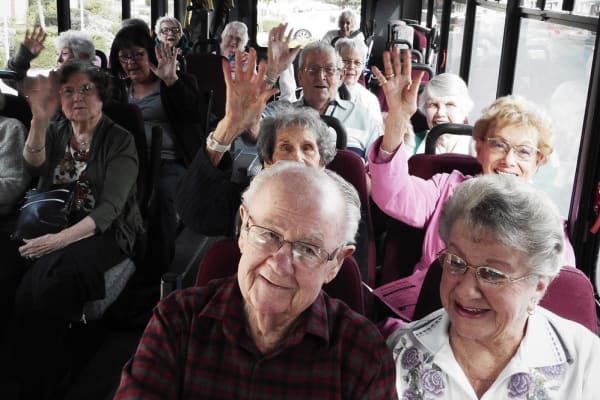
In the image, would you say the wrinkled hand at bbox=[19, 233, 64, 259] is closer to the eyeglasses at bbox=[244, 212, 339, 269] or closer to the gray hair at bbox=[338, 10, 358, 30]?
the eyeglasses at bbox=[244, 212, 339, 269]

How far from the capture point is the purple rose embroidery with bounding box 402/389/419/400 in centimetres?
143

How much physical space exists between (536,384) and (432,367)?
8.0 inches

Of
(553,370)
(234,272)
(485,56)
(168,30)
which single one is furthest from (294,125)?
(168,30)

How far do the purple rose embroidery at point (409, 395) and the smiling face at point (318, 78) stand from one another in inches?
86.4

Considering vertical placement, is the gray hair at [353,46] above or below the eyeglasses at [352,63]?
above

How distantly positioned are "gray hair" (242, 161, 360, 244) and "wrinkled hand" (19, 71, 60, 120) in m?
1.54

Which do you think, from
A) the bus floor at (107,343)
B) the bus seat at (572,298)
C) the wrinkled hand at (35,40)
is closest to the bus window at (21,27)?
the wrinkled hand at (35,40)

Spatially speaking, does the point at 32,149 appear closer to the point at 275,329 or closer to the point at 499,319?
the point at 275,329

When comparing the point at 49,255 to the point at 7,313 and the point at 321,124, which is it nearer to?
the point at 7,313

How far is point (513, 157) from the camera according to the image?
2.14m

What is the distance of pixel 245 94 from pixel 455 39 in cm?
505

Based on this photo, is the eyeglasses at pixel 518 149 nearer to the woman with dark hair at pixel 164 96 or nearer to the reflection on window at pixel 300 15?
the woman with dark hair at pixel 164 96

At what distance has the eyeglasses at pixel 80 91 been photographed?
9.00 ft

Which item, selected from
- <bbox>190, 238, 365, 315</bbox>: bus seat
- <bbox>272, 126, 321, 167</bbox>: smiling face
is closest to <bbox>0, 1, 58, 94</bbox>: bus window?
<bbox>272, 126, 321, 167</bbox>: smiling face
